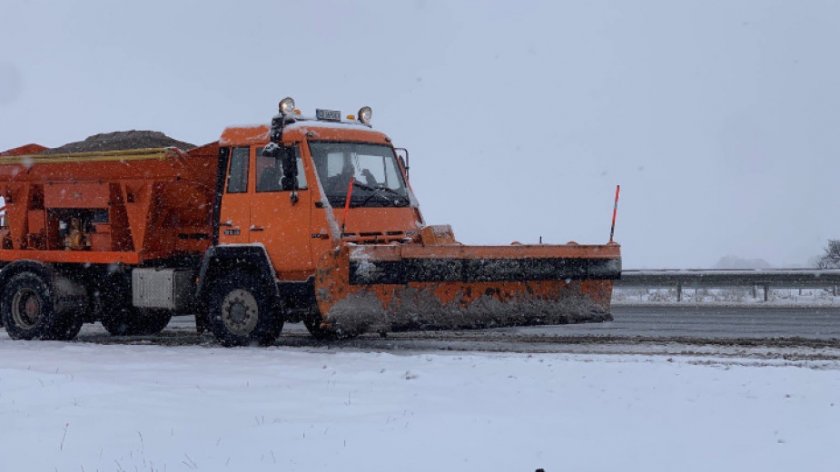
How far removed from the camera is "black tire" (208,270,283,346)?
12.8 m

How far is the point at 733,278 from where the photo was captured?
24.1m

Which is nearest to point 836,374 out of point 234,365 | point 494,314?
point 494,314

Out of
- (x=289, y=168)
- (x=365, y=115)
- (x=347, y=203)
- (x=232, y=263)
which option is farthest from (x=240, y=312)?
(x=365, y=115)

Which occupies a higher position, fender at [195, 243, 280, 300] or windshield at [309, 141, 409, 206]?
windshield at [309, 141, 409, 206]

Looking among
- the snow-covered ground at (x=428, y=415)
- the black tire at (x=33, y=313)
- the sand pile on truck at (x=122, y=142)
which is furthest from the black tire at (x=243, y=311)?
the black tire at (x=33, y=313)

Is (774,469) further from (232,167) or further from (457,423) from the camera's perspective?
(232,167)

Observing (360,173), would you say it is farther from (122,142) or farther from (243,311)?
(122,142)

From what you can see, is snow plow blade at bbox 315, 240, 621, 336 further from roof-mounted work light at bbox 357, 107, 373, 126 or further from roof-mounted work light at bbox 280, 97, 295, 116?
roof-mounted work light at bbox 357, 107, 373, 126

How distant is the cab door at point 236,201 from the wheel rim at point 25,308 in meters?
3.59

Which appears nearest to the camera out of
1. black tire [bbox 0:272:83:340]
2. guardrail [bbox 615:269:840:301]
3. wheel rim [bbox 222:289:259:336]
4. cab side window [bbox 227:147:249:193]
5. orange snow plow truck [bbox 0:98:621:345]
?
orange snow plow truck [bbox 0:98:621:345]

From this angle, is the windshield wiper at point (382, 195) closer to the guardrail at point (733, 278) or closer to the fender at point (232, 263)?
the fender at point (232, 263)

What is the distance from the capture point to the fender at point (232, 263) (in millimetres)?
12648

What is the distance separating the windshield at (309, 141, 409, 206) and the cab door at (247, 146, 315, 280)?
252mm

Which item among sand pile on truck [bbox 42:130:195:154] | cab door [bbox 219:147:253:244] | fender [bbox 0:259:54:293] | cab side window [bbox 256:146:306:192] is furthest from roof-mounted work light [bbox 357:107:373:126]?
fender [bbox 0:259:54:293]
